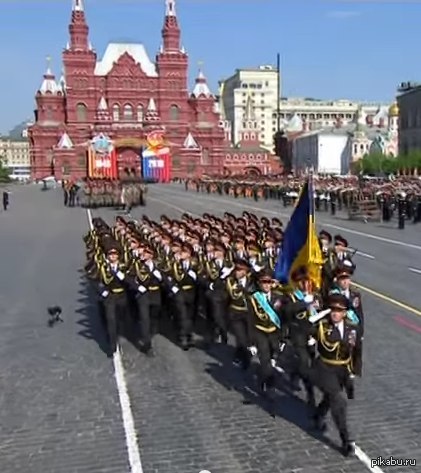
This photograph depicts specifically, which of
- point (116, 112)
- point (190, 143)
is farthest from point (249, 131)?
point (116, 112)

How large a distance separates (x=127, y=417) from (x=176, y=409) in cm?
61

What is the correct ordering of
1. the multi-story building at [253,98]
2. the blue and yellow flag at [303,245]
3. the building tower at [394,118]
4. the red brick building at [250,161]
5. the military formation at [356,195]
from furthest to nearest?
the multi-story building at [253,98] → the red brick building at [250,161] → the building tower at [394,118] → the military formation at [356,195] → the blue and yellow flag at [303,245]

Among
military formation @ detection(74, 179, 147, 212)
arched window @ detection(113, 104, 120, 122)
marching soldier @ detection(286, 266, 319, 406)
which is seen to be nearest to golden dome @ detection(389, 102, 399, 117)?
arched window @ detection(113, 104, 120, 122)

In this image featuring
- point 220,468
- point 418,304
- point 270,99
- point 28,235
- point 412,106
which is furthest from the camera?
point 270,99

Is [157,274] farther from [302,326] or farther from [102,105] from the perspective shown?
[102,105]

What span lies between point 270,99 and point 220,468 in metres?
183

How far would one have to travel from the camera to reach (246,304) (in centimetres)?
872

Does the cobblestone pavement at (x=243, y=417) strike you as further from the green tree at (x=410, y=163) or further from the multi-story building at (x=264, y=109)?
the multi-story building at (x=264, y=109)

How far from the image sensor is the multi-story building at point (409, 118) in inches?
3809

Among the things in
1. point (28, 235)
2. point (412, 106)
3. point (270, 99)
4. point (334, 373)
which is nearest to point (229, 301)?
point (334, 373)

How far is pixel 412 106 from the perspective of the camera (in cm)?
9788

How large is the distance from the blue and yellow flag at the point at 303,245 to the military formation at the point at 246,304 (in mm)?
143

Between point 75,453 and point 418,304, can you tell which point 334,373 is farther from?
point 418,304

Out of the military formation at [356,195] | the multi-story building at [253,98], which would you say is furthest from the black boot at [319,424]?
the multi-story building at [253,98]
